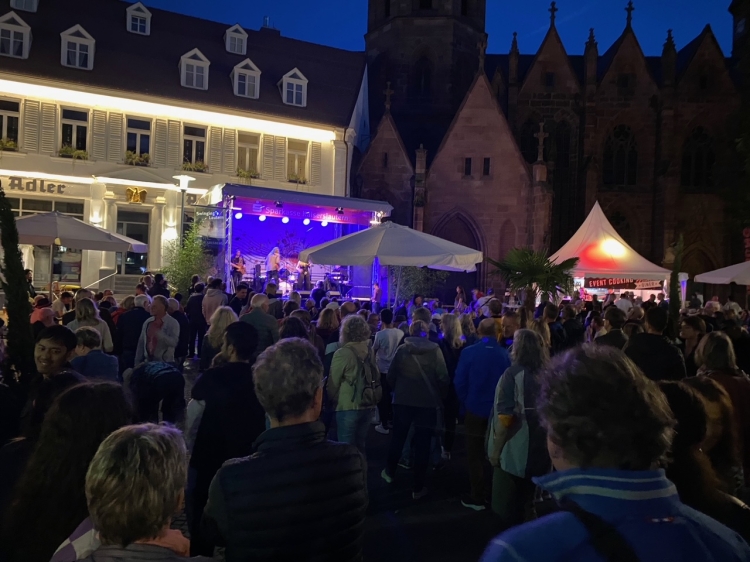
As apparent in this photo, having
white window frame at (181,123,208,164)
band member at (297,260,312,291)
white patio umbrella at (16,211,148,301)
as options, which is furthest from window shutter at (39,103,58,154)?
white patio umbrella at (16,211,148,301)

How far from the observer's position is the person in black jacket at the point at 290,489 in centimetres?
214

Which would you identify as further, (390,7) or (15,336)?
(390,7)

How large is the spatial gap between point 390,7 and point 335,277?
1705cm

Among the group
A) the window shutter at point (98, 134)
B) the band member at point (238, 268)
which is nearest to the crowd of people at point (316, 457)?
the band member at point (238, 268)

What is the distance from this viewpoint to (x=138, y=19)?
2436 cm

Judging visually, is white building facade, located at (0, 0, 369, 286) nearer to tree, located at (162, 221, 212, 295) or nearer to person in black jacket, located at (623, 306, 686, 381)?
tree, located at (162, 221, 212, 295)

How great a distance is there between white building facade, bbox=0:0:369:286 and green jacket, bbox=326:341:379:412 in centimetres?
1739

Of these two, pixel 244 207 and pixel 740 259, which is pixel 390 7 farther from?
pixel 740 259

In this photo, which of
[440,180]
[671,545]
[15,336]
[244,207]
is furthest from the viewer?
[440,180]

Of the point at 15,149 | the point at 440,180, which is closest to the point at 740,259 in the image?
the point at 440,180

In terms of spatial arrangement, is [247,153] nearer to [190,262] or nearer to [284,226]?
[284,226]

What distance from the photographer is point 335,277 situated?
18547mm

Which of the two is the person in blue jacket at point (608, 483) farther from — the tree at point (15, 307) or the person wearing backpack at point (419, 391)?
the person wearing backpack at point (419, 391)

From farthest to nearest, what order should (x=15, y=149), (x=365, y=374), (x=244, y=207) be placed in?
(x=15, y=149), (x=244, y=207), (x=365, y=374)
